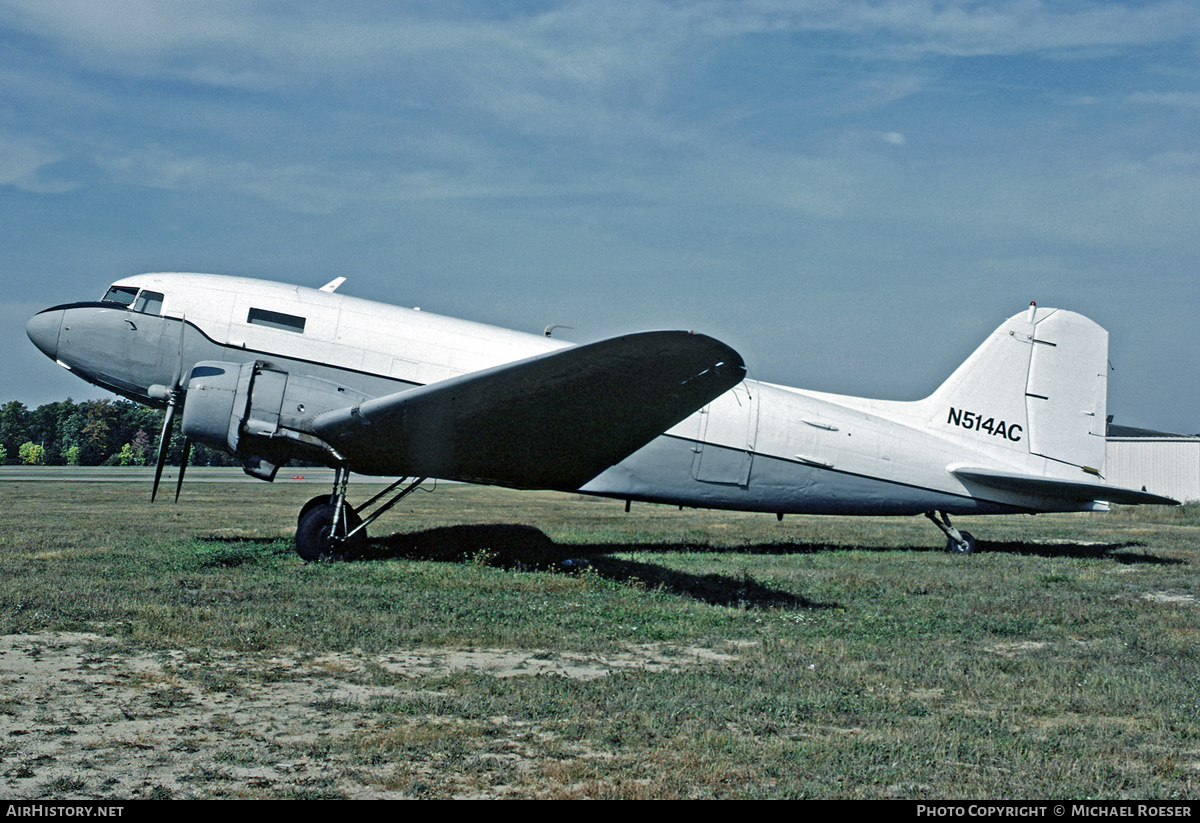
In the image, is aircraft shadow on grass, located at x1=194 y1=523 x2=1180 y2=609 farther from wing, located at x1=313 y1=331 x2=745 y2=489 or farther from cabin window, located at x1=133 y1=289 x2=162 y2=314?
cabin window, located at x1=133 y1=289 x2=162 y2=314

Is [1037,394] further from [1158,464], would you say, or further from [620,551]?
[1158,464]

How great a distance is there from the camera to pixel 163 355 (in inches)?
473

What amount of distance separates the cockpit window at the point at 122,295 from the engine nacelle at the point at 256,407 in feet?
5.98

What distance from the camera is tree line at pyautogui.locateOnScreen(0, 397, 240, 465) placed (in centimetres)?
7244

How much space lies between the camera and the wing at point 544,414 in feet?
28.6

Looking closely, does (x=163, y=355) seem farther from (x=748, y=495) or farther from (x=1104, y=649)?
(x=1104, y=649)

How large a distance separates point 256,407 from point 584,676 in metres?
6.45

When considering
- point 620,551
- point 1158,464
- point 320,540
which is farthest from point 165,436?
point 1158,464

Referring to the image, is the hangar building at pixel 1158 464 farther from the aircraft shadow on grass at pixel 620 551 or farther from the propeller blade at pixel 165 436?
the propeller blade at pixel 165 436

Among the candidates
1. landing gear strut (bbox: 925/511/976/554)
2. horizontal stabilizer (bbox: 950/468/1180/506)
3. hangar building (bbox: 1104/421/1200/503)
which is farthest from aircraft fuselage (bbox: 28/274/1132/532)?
hangar building (bbox: 1104/421/1200/503)

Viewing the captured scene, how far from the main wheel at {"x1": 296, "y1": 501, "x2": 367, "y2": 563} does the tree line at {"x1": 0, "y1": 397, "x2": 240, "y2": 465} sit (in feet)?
202

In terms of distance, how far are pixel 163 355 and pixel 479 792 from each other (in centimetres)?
991

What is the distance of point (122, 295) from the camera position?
1232cm
